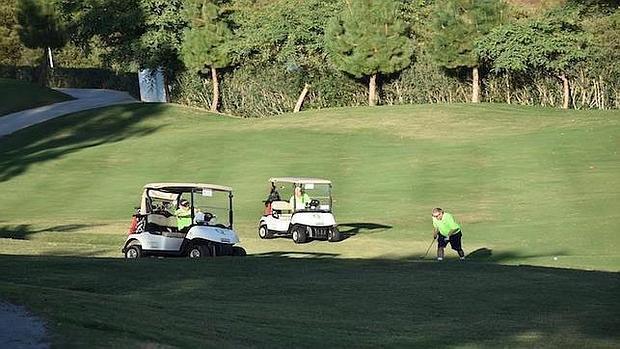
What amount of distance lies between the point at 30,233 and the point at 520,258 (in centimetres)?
1236

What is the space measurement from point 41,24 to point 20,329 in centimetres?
5934

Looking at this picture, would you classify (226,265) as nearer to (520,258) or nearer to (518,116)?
(520,258)

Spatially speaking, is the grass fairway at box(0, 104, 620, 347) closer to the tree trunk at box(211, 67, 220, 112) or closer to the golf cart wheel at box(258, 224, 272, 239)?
the golf cart wheel at box(258, 224, 272, 239)

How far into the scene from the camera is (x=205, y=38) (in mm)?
56562

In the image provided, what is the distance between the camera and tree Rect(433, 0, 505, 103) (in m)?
51.5

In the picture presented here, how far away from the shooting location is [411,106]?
166ft

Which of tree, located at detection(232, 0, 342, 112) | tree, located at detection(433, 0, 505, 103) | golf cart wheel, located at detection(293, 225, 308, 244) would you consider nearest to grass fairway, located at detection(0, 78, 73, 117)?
tree, located at detection(232, 0, 342, 112)

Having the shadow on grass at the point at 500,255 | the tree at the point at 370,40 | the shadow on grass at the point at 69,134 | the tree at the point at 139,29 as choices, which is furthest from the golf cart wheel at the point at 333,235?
the tree at the point at 139,29

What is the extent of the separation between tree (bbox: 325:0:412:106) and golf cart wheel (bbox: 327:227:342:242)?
89.8 feet

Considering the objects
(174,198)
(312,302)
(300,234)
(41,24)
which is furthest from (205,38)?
(312,302)

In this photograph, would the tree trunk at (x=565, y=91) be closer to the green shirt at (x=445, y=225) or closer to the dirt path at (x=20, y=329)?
the green shirt at (x=445, y=225)

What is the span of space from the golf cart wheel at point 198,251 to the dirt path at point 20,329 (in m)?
11.6

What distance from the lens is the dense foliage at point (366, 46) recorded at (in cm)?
5028

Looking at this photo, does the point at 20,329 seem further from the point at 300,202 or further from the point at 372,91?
the point at 372,91
